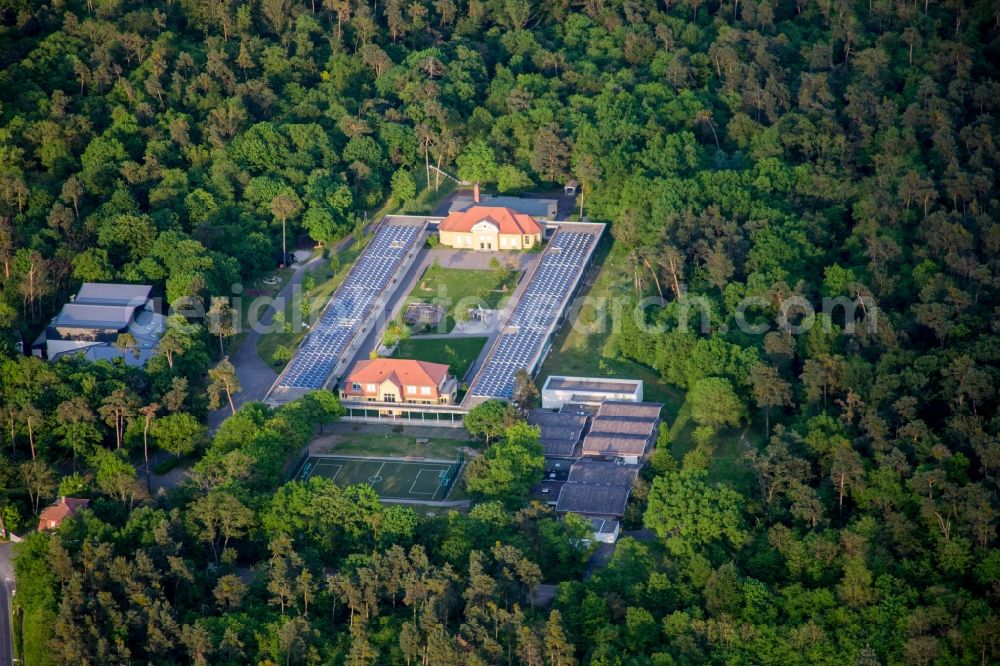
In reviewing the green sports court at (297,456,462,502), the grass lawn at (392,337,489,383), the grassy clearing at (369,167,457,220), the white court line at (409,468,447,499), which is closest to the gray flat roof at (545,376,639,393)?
the grass lawn at (392,337,489,383)

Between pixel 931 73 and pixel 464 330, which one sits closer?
pixel 464 330

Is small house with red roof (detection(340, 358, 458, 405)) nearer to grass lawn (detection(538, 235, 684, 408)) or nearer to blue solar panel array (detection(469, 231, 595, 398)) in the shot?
blue solar panel array (detection(469, 231, 595, 398))

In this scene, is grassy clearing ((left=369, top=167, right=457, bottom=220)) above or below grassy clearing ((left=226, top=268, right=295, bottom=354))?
above

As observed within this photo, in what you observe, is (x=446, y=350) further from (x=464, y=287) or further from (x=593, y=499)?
(x=593, y=499)

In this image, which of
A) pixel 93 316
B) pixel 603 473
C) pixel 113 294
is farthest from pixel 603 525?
pixel 113 294

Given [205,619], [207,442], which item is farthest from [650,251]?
[205,619]

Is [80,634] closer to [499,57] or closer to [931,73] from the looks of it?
[499,57]
